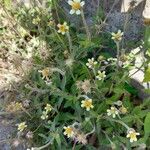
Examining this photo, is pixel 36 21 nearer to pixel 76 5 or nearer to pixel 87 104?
pixel 76 5

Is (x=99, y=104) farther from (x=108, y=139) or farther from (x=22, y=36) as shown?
(x=22, y=36)

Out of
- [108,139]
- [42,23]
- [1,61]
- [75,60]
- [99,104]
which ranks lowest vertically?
[108,139]

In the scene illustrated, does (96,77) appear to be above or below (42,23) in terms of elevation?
below

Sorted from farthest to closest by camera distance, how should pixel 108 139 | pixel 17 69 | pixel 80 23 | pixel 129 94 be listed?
pixel 80 23
pixel 17 69
pixel 129 94
pixel 108 139

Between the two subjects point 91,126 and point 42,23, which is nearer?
point 91,126

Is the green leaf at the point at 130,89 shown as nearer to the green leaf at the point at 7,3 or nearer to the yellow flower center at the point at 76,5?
the yellow flower center at the point at 76,5

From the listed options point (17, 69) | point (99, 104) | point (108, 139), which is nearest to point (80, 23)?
point (17, 69)

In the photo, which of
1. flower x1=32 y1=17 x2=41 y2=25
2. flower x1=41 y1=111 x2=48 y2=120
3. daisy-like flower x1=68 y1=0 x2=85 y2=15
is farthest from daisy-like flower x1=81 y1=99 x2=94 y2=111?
flower x1=32 y1=17 x2=41 y2=25

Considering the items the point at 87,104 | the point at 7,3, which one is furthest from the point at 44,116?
the point at 7,3

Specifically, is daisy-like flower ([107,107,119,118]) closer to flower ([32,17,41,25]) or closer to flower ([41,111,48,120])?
flower ([41,111,48,120])

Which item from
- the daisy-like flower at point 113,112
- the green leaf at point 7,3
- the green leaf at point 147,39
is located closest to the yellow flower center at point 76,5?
the green leaf at point 147,39

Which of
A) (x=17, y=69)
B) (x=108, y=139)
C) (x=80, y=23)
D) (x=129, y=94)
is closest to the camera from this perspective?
(x=108, y=139)
